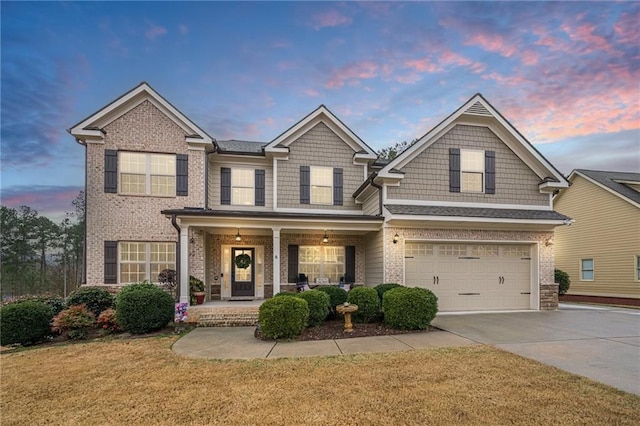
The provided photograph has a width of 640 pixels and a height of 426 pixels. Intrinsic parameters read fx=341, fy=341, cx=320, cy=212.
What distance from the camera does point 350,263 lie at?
Result: 14.1 meters

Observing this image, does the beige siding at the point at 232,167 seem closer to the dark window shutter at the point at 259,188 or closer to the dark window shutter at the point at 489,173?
the dark window shutter at the point at 259,188

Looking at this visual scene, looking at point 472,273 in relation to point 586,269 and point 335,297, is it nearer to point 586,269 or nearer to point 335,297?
point 335,297

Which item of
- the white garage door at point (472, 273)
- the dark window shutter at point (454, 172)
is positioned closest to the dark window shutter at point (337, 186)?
the white garage door at point (472, 273)

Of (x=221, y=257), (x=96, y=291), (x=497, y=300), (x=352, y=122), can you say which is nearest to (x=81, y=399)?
(x=96, y=291)

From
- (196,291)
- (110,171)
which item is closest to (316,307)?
(196,291)

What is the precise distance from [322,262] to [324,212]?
208 cm

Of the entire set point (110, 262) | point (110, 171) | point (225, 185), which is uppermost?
point (110, 171)

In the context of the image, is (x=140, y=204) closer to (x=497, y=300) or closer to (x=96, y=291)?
(x=96, y=291)

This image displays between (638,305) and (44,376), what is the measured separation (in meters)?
21.1

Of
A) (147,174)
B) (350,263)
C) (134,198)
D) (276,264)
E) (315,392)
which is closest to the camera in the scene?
(315,392)

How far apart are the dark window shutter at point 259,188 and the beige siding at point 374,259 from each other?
4.62m

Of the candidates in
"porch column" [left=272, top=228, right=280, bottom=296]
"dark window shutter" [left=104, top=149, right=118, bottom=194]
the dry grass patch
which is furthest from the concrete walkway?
"dark window shutter" [left=104, top=149, right=118, bottom=194]

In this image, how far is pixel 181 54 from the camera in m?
13.0

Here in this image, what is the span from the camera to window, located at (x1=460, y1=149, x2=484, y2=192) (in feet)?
41.8
